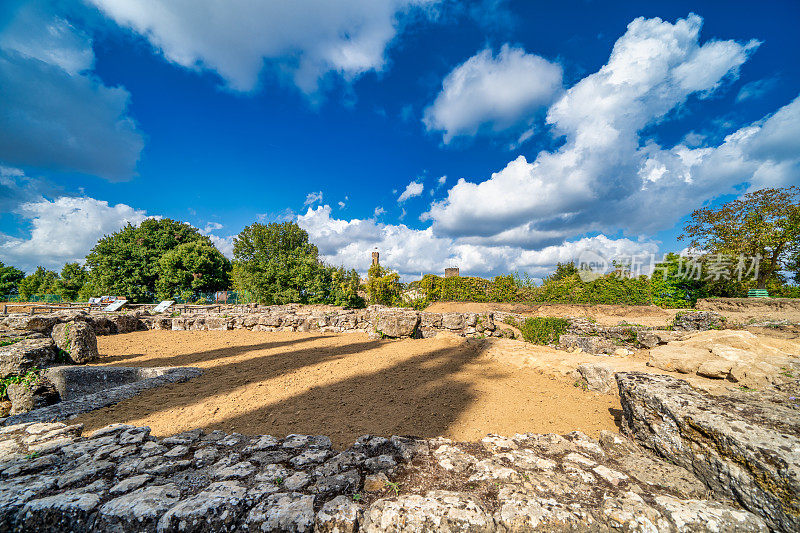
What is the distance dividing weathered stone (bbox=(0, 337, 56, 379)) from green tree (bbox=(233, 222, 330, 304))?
19.1 meters

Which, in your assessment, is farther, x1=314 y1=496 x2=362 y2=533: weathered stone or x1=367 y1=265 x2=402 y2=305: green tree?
x1=367 y1=265 x2=402 y2=305: green tree

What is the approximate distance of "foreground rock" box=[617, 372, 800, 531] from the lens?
1527mm

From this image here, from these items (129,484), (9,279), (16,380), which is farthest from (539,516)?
(9,279)

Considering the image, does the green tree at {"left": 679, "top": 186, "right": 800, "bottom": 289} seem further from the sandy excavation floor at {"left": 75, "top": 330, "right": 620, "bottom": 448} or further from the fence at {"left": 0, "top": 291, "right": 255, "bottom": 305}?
the fence at {"left": 0, "top": 291, "right": 255, "bottom": 305}

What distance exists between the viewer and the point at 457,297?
15734 millimetres

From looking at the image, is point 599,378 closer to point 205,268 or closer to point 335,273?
point 335,273

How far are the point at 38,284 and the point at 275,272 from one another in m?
57.2

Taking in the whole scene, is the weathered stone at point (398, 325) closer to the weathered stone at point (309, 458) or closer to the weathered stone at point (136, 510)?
the weathered stone at point (309, 458)

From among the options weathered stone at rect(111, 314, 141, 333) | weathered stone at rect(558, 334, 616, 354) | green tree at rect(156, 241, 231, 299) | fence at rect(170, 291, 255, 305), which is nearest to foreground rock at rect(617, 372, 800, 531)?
weathered stone at rect(558, 334, 616, 354)

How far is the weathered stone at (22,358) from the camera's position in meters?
4.28

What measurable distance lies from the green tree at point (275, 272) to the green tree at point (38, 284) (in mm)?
40683

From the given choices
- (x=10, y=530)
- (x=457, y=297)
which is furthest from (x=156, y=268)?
(x=10, y=530)

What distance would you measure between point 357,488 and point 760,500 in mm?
2270

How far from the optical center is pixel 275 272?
25344 mm
